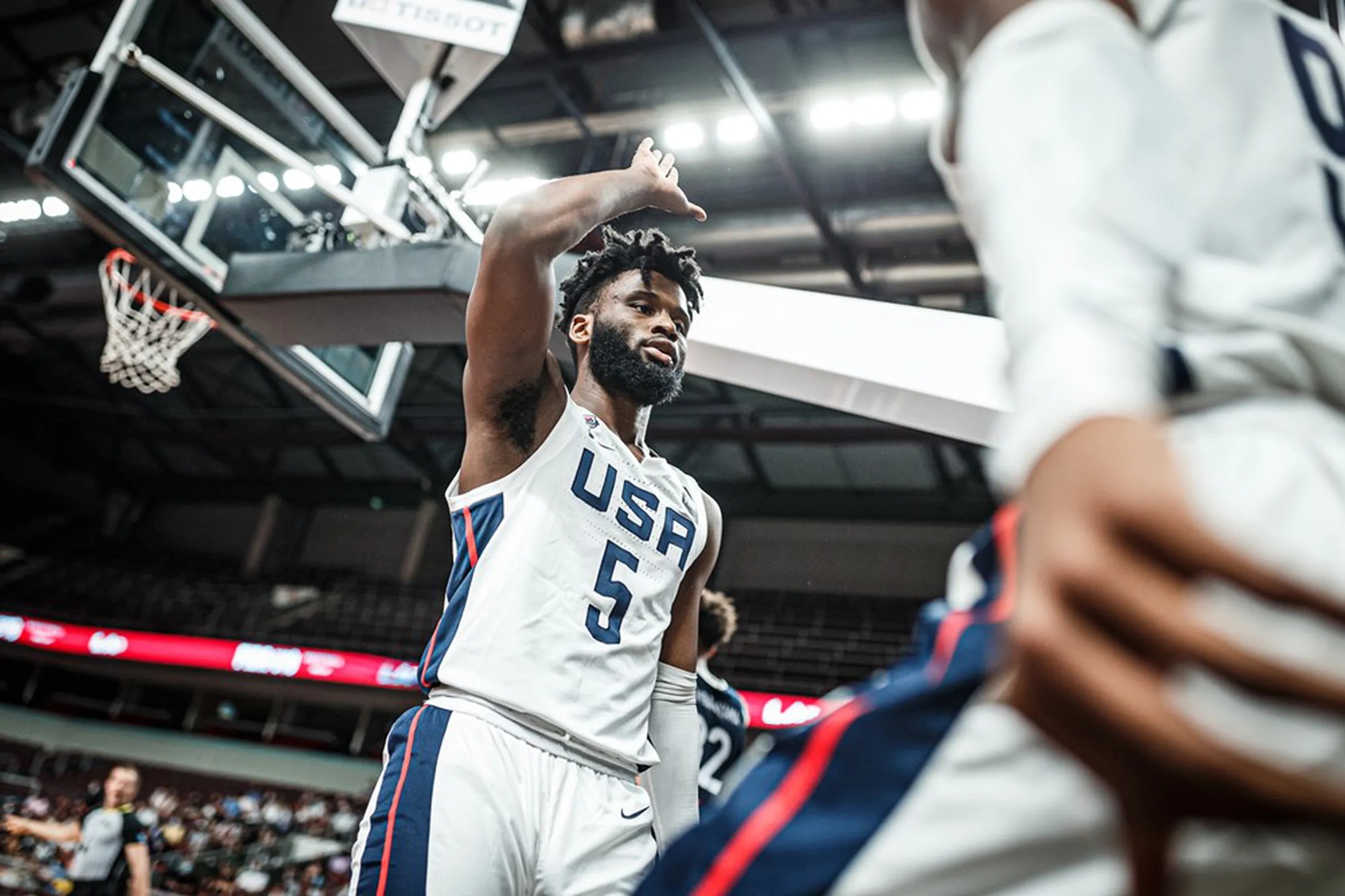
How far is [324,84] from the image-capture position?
10.9m

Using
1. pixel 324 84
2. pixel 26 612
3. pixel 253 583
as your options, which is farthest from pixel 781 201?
pixel 26 612

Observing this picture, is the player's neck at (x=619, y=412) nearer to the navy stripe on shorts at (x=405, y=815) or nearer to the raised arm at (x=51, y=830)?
the navy stripe on shorts at (x=405, y=815)

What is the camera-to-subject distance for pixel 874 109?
881 centimetres

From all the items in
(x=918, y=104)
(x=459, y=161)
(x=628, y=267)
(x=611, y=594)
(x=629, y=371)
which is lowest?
(x=611, y=594)

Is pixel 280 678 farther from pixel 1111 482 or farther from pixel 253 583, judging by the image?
pixel 1111 482

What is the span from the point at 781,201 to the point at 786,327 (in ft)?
26.0

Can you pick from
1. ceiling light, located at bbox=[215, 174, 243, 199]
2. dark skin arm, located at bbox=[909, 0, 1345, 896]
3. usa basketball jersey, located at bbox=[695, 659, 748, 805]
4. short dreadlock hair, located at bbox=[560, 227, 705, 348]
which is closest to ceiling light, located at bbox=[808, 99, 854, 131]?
ceiling light, located at bbox=[215, 174, 243, 199]

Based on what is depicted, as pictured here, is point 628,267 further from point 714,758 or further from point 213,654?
point 213,654

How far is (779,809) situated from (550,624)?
1.21 metres

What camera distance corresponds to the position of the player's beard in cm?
230

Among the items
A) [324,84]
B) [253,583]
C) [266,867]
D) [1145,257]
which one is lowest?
[266,867]

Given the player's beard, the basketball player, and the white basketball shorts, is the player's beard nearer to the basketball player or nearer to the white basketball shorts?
the basketball player

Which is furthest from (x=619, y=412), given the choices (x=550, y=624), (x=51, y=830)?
(x=51, y=830)

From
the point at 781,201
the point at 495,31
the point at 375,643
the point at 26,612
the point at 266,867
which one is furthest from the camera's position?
the point at 26,612
